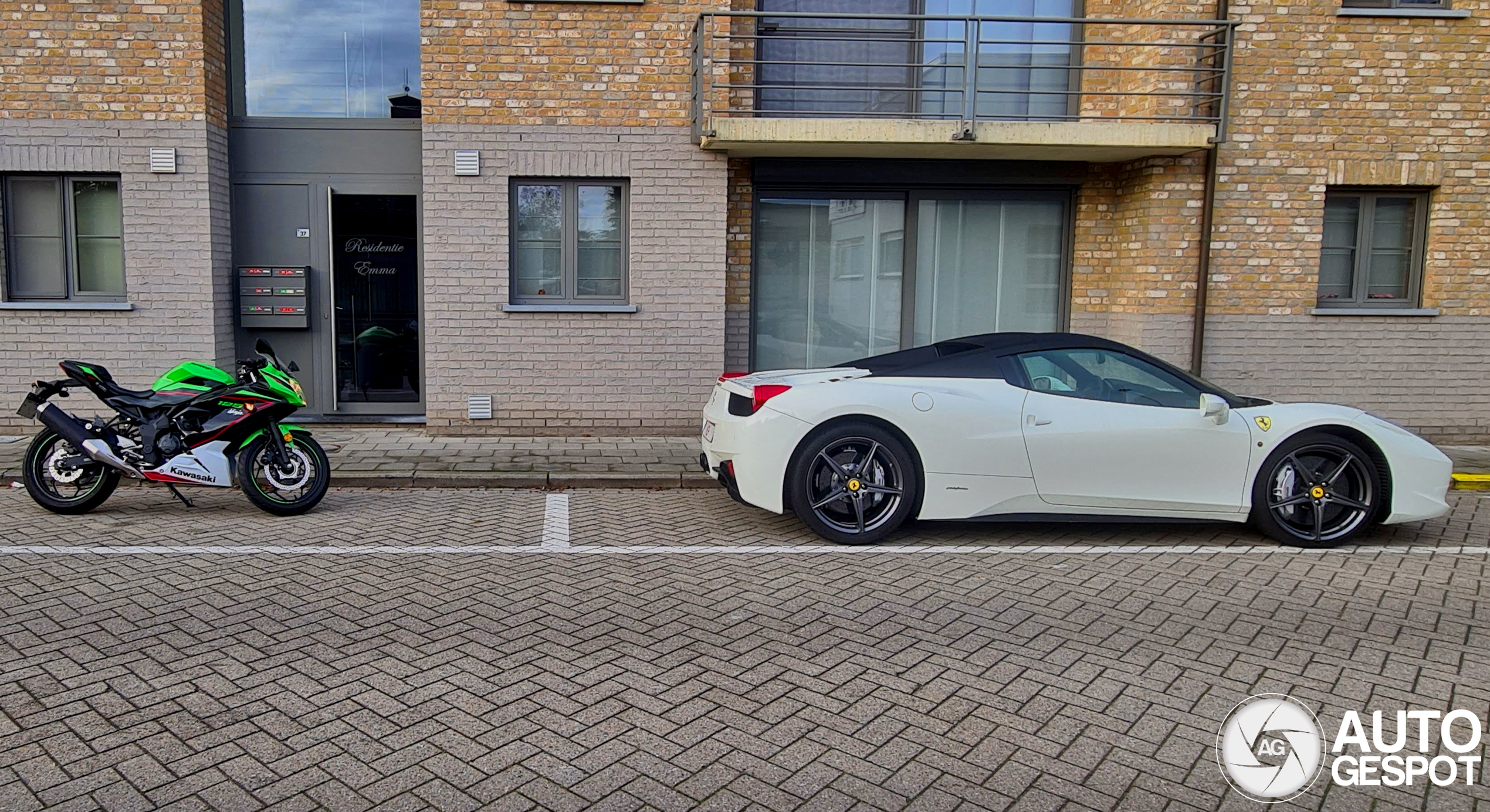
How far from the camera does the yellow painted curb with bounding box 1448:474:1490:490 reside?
31.4 ft

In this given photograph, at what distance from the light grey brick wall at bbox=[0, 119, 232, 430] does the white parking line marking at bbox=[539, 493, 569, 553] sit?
4522 millimetres

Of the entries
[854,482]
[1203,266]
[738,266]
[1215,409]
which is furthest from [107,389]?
[1203,266]

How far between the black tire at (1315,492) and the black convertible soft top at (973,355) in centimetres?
113

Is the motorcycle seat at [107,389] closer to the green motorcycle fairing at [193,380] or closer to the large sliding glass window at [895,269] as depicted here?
the green motorcycle fairing at [193,380]

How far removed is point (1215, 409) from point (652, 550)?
3713 mm

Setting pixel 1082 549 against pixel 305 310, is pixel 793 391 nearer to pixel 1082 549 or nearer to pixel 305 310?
pixel 1082 549

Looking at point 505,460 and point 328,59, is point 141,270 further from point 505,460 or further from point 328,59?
point 505,460

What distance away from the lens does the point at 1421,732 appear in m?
4.08

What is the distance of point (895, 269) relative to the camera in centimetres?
1180

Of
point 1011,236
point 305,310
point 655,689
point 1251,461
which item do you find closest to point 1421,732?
point 655,689

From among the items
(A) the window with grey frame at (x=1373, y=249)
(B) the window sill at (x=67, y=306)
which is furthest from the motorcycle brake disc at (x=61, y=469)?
(A) the window with grey frame at (x=1373, y=249)

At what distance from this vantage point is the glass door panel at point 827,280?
38.3ft

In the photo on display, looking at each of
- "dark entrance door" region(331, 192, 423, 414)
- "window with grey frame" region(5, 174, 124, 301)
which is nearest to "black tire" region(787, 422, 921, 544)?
"dark entrance door" region(331, 192, 423, 414)

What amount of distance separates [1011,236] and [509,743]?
9393mm
